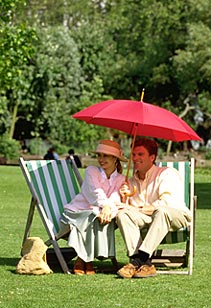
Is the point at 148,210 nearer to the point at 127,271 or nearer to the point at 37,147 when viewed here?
the point at 127,271

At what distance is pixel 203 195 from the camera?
23891 millimetres

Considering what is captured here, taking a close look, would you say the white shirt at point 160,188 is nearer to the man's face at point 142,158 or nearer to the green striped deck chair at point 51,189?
the man's face at point 142,158

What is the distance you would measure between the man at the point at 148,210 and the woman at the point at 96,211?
0.14 meters

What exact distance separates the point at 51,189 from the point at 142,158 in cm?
99

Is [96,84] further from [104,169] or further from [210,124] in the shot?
[104,169]

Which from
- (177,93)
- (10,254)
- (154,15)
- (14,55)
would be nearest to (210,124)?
(177,93)

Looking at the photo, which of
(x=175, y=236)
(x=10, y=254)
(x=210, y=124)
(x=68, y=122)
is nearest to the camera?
(x=175, y=236)

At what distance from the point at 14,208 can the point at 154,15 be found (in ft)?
117

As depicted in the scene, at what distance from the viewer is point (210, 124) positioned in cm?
5556

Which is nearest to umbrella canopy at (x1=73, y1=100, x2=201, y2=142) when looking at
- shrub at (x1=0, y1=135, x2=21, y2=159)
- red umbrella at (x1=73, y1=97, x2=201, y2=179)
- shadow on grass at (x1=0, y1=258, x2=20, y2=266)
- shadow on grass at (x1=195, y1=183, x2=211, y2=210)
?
red umbrella at (x1=73, y1=97, x2=201, y2=179)

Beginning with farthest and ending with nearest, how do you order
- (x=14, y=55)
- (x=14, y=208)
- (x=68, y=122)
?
1. (x=68, y=122)
2. (x=14, y=55)
3. (x=14, y=208)

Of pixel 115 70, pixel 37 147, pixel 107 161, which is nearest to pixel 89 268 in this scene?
pixel 107 161

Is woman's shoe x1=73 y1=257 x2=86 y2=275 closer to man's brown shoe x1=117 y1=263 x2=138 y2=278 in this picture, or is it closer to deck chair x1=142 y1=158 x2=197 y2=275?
man's brown shoe x1=117 y1=263 x2=138 y2=278

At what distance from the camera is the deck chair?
9.19 meters
